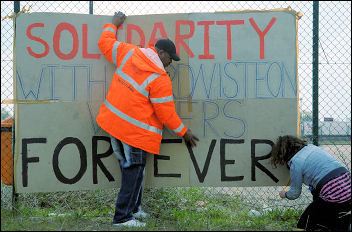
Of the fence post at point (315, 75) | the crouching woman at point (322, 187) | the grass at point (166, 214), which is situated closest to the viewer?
the crouching woman at point (322, 187)

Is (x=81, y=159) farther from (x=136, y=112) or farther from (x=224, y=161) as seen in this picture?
(x=224, y=161)

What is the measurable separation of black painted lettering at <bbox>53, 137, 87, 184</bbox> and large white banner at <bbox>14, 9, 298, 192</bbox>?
0.01 meters

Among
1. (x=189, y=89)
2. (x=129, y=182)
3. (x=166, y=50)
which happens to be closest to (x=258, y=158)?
(x=189, y=89)

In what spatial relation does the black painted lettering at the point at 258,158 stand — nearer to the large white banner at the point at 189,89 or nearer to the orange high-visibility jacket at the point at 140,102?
the large white banner at the point at 189,89

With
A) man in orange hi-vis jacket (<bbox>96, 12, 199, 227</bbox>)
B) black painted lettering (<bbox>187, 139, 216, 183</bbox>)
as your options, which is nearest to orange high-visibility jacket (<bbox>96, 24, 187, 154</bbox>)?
man in orange hi-vis jacket (<bbox>96, 12, 199, 227</bbox>)

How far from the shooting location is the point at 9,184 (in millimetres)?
3629

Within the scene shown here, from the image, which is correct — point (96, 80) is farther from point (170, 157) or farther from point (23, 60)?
point (170, 157)

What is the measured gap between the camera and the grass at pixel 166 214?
3.04m

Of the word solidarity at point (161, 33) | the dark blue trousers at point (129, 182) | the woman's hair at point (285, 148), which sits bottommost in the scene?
the dark blue trousers at point (129, 182)

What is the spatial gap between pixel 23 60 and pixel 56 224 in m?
1.83

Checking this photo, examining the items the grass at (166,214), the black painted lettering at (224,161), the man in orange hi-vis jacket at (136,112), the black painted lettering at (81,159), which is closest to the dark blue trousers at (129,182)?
the man in orange hi-vis jacket at (136,112)

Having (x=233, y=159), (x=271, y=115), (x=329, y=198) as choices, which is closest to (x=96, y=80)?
(x=233, y=159)

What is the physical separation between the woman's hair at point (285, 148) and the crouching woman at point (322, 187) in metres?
0.04

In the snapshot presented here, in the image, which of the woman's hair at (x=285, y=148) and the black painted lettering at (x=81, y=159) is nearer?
the woman's hair at (x=285, y=148)
